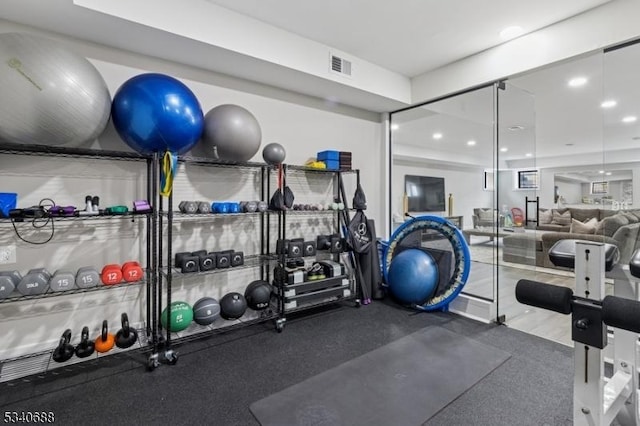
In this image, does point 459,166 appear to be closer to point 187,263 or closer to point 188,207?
point 188,207

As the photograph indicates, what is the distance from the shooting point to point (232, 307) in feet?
9.37

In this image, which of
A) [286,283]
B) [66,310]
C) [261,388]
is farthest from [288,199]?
[66,310]

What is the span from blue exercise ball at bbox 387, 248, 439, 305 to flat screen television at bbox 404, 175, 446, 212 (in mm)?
1089

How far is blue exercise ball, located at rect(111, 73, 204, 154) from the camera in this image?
2.30 m

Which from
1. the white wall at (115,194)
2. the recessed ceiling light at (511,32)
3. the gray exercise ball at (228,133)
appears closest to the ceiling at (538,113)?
the recessed ceiling light at (511,32)

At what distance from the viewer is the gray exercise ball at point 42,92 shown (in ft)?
6.18

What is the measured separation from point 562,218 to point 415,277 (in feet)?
20.6

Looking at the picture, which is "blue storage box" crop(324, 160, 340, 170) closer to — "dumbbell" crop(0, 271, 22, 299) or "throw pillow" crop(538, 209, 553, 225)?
"dumbbell" crop(0, 271, 22, 299)

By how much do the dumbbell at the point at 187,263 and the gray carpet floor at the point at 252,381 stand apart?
0.73 metres

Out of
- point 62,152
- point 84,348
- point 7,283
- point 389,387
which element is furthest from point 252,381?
point 62,152

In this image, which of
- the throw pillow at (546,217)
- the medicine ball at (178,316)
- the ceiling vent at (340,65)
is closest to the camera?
the medicine ball at (178,316)

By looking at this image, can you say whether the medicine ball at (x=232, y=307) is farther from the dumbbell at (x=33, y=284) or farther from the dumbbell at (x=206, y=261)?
the dumbbell at (x=33, y=284)

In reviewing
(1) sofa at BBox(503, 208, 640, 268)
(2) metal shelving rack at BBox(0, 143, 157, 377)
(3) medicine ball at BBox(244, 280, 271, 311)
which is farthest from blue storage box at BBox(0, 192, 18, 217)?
(1) sofa at BBox(503, 208, 640, 268)

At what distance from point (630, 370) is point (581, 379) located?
0.77 meters
